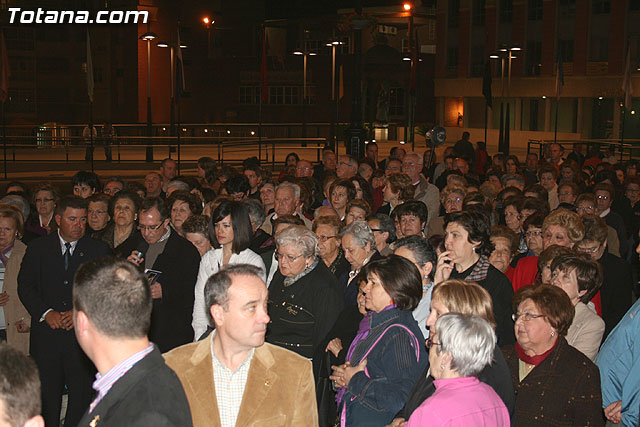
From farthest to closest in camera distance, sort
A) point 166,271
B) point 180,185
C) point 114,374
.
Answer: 1. point 180,185
2. point 166,271
3. point 114,374

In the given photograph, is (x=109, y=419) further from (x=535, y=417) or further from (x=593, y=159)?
(x=593, y=159)

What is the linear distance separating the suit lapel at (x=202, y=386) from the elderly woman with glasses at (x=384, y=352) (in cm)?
108

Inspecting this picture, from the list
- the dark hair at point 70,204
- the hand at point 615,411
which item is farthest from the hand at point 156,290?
the hand at point 615,411

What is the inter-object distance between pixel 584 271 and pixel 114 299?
13.1 feet

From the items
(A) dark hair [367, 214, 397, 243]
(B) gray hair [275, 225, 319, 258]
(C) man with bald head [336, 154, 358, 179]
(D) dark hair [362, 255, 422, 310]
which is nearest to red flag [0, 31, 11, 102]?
(C) man with bald head [336, 154, 358, 179]

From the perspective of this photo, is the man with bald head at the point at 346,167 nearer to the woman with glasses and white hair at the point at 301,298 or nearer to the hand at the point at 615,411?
the woman with glasses and white hair at the point at 301,298

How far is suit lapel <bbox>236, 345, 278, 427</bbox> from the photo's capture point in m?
3.80

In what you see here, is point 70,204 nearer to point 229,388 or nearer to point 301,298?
point 301,298

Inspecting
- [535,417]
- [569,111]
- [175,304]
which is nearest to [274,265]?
[175,304]

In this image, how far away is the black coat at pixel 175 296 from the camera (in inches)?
272

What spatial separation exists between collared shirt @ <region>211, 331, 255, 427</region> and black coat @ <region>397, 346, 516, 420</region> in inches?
39.2

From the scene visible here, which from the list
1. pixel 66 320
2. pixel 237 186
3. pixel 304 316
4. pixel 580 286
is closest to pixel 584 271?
pixel 580 286

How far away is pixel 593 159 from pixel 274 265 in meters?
14.8

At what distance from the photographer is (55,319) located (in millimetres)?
6625
